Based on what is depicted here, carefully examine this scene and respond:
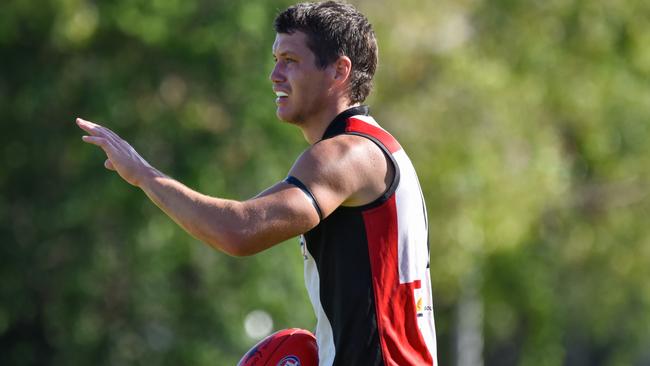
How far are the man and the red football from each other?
7.2 inches

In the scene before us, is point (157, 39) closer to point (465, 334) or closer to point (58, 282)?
point (58, 282)

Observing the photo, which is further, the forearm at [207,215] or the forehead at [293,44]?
the forehead at [293,44]

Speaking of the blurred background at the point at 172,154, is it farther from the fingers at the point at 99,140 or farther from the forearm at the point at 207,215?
the forearm at the point at 207,215

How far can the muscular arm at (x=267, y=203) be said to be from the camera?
14.7 feet

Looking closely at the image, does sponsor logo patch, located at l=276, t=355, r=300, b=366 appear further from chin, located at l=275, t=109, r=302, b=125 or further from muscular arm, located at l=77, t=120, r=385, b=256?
chin, located at l=275, t=109, r=302, b=125

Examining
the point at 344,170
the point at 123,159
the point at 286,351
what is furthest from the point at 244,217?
the point at 286,351

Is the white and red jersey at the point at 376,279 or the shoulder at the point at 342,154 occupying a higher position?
the shoulder at the point at 342,154

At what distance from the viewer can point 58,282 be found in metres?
17.0

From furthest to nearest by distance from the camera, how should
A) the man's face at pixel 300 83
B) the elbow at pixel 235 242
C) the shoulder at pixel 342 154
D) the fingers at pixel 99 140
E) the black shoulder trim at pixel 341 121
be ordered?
1. the man's face at pixel 300 83
2. the black shoulder trim at pixel 341 121
3. the fingers at pixel 99 140
4. the shoulder at pixel 342 154
5. the elbow at pixel 235 242

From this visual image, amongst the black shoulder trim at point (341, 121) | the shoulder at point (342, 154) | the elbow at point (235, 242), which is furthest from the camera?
the black shoulder trim at point (341, 121)

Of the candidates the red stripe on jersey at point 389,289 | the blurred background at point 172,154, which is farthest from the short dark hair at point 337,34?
the blurred background at point 172,154

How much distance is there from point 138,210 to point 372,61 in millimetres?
12027

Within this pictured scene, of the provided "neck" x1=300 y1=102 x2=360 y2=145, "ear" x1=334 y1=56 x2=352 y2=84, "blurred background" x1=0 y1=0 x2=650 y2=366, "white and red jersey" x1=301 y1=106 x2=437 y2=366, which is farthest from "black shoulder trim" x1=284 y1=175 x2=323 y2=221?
"blurred background" x1=0 y1=0 x2=650 y2=366

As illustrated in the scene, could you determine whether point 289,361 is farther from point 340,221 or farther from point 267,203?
point 267,203
